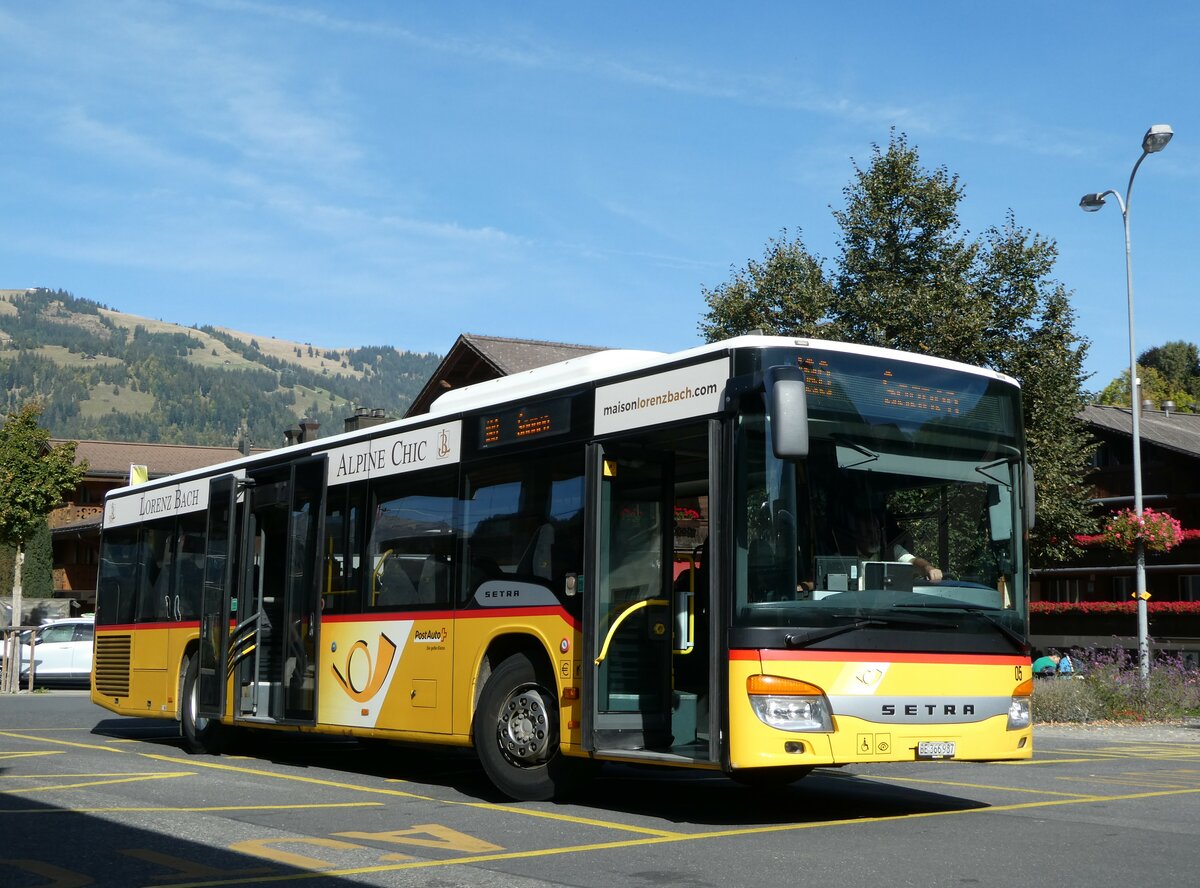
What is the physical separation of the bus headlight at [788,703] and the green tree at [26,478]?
4112 centimetres

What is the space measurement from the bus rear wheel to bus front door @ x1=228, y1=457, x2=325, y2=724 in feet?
10.6

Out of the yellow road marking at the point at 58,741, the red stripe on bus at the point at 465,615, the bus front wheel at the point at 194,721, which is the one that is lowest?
the yellow road marking at the point at 58,741

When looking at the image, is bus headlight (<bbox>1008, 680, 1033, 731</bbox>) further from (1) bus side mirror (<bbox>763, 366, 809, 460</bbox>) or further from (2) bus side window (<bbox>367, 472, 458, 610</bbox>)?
(2) bus side window (<bbox>367, 472, 458, 610</bbox>)

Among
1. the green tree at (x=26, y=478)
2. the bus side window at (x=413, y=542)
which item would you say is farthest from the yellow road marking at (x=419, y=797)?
the green tree at (x=26, y=478)

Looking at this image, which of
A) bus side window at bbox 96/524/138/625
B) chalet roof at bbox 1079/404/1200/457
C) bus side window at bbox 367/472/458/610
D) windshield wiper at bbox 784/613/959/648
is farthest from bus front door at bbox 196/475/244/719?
chalet roof at bbox 1079/404/1200/457

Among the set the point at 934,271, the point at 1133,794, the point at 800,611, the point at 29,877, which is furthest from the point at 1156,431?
the point at 29,877

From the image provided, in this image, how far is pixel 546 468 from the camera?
11.4m

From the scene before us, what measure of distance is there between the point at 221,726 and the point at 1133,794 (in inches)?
367

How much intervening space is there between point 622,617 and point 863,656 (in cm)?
182

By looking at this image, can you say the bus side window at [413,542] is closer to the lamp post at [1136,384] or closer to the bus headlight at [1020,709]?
the bus headlight at [1020,709]

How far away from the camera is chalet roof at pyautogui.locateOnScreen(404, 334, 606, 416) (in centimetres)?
4459

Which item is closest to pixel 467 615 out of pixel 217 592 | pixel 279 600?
pixel 279 600

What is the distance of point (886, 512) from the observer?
9719mm

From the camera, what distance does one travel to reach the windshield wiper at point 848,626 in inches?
364
